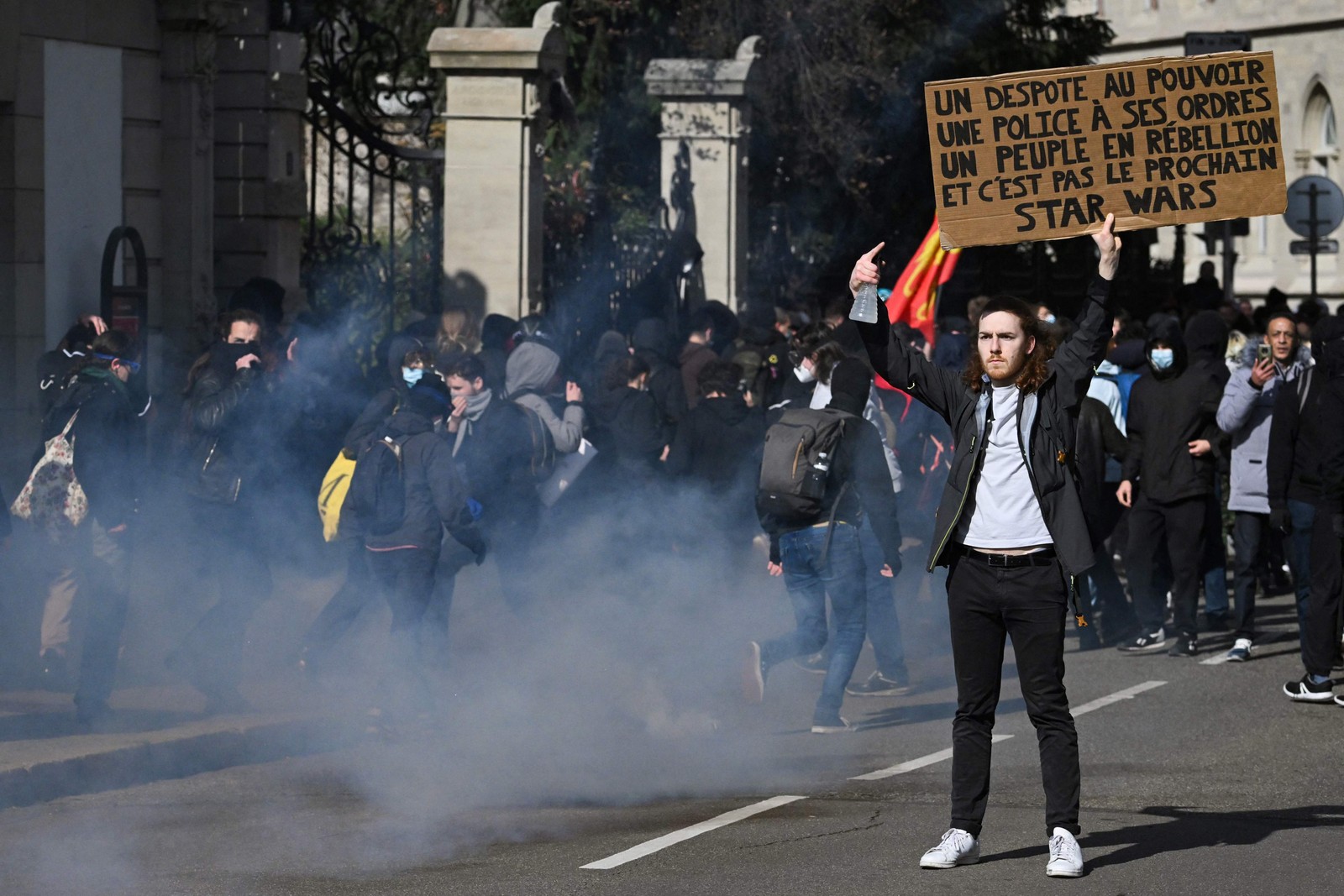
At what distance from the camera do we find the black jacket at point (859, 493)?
9.14 meters

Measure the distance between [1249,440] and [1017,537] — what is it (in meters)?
5.75

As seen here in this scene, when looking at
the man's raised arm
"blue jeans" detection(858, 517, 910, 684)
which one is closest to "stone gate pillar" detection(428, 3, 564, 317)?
"blue jeans" detection(858, 517, 910, 684)

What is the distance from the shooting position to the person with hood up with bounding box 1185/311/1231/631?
11586 mm

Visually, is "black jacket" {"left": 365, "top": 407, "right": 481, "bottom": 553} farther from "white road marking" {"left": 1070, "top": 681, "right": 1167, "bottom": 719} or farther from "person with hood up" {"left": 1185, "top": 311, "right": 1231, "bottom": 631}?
"person with hood up" {"left": 1185, "top": 311, "right": 1231, "bottom": 631}

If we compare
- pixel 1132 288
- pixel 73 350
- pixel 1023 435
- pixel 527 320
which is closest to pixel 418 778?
pixel 1023 435

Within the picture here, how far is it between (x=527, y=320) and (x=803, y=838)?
621 cm

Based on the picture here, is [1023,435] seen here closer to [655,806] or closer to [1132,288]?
[655,806]

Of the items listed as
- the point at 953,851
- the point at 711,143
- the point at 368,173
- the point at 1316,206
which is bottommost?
the point at 953,851

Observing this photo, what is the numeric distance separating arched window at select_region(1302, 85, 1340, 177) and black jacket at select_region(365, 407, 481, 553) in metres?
37.5

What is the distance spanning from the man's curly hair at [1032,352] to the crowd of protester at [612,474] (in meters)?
2.50

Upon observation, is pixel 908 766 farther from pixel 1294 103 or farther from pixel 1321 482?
pixel 1294 103

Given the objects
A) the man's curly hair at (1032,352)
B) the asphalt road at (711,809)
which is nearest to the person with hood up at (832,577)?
the asphalt road at (711,809)

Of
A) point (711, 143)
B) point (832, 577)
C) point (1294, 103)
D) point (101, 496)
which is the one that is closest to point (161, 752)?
point (101, 496)

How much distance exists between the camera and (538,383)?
11484 millimetres
